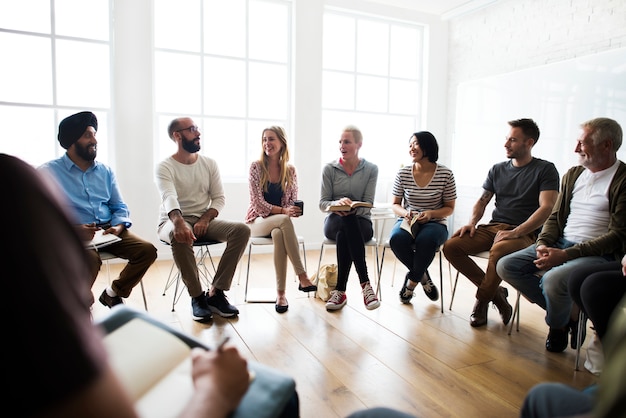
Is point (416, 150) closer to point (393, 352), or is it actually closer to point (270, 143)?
point (270, 143)

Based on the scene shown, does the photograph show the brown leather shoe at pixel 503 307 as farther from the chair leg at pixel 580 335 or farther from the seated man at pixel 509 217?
the chair leg at pixel 580 335

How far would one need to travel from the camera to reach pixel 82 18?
14.5 ft

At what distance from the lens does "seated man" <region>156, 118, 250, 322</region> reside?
296cm

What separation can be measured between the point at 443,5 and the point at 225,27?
109 inches

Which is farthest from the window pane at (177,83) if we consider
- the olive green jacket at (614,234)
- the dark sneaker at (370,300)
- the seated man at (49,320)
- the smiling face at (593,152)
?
the seated man at (49,320)

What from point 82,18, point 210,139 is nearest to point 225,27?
point 210,139

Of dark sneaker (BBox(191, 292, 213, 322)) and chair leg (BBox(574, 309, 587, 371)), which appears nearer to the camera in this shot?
chair leg (BBox(574, 309, 587, 371))

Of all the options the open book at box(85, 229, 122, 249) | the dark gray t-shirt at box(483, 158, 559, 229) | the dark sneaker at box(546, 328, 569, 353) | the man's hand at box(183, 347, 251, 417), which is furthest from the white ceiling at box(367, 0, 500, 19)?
the man's hand at box(183, 347, 251, 417)

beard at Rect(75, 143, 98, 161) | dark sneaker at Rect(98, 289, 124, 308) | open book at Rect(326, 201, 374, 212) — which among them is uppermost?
beard at Rect(75, 143, 98, 161)

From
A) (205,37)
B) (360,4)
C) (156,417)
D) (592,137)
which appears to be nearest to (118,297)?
(156,417)

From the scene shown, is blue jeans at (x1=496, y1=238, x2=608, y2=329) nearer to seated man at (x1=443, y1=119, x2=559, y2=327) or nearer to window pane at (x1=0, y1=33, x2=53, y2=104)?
seated man at (x1=443, y1=119, x2=559, y2=327)

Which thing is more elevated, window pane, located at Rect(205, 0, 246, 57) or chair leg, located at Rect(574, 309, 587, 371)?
window pane, located at Rect(205, 0, 246, 57)

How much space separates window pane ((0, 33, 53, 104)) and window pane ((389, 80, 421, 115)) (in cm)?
407

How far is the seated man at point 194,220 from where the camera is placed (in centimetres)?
296
